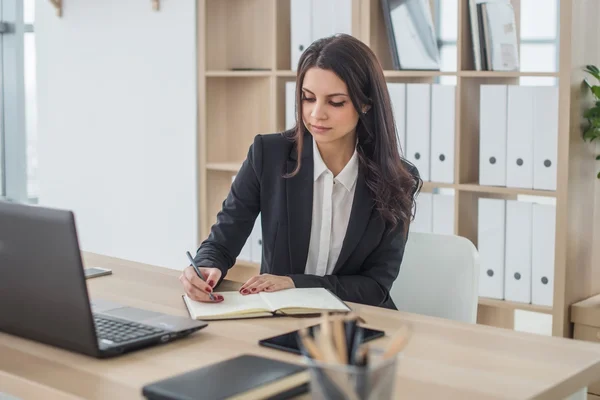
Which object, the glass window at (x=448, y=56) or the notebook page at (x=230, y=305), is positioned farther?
the glass window at (x=448, y=56)

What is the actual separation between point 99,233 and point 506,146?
2181 millimetres

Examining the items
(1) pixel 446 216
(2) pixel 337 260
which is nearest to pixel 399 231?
(2) pixel 337 260

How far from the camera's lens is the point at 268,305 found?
1.81m

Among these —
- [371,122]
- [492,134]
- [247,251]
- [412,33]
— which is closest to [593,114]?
[492,134]

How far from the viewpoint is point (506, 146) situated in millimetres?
3074

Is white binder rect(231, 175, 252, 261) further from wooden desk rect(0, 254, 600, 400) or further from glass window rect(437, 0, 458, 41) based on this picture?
wooden desk rect(0, 254, 600, 400)

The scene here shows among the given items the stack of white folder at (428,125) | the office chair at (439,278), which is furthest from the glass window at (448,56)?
the office chair at (439,278)

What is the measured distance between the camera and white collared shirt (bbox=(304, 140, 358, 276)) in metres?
2.28

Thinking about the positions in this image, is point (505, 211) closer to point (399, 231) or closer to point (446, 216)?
point (446, 216)

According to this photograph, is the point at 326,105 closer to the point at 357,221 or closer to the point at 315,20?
the point at 357,221

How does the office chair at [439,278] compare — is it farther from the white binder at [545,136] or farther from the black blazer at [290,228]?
the white binder at [545,136]

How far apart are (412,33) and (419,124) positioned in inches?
13.7

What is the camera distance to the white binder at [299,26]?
3537 mm

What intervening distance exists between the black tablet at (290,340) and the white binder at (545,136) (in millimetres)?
1528
